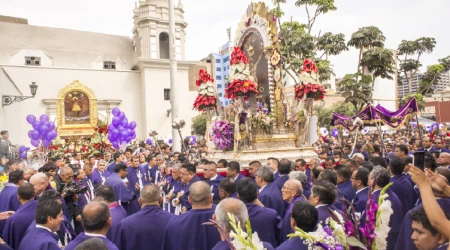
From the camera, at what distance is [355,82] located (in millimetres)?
21391

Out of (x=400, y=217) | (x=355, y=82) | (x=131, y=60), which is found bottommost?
(x=400, y=217)

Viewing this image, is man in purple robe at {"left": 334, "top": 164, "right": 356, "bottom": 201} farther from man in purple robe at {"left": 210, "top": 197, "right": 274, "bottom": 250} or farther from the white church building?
the white church building

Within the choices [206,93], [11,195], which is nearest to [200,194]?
[11,195]

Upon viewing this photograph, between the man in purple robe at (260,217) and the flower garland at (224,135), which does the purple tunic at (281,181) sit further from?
the flower garland at (224,135)

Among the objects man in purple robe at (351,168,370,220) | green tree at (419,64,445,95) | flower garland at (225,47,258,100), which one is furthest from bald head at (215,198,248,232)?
green tree at (419,64,445,95)

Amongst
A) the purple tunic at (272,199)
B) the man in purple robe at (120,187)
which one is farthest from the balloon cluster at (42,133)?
the purple tunic at (272,199)

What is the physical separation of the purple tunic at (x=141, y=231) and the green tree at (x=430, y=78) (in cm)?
2838

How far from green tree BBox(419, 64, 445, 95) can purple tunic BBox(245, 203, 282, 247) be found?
27611mm

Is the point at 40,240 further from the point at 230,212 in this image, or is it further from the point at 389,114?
the point at 389,114

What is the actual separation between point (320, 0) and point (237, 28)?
1101cm

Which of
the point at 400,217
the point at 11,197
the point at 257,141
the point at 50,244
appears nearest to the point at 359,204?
the point at 400,217

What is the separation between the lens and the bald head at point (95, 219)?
3113 millimetres

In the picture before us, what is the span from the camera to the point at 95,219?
3.12 metres

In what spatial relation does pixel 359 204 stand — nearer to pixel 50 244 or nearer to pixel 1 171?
pixel 50 244
